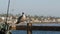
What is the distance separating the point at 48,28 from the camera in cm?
773

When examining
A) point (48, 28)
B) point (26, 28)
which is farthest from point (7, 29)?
point (48, 28)

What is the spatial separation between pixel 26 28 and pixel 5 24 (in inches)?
30.0

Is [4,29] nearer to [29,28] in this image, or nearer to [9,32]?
[9,32]

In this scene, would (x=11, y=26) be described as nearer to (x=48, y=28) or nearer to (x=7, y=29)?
(x=7, y=29)

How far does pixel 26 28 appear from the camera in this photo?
7.91 metres

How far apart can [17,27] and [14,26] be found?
144 mm

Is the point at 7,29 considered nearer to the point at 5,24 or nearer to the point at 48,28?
the point at 5,24

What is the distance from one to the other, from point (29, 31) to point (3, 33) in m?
0.90

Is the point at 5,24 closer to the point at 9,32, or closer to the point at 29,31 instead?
the point at 9,32

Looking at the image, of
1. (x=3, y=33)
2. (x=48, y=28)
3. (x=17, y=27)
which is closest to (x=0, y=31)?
(x=3, y=33)

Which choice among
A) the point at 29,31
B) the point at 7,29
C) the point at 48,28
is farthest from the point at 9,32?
the point at 48,28

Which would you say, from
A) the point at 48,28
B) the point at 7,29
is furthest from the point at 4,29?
the point at 48,28

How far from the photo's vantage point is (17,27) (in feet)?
26.3

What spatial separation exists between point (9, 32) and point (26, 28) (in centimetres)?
61
